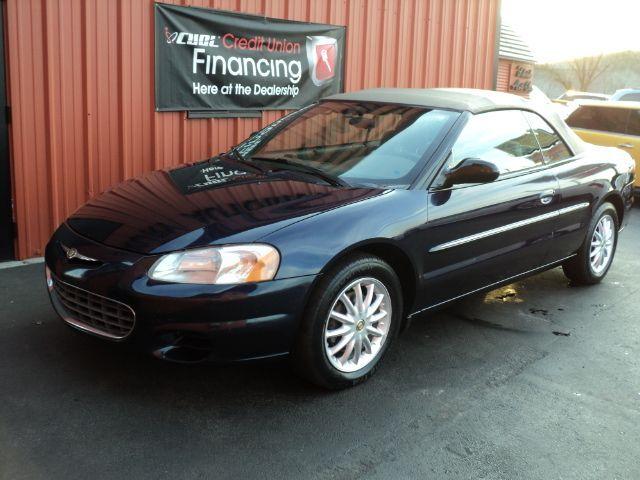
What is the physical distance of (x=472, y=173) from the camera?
3906mm

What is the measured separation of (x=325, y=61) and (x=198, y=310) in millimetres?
5284

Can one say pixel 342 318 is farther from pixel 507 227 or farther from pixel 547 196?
pixel 547 196

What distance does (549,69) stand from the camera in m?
43.1

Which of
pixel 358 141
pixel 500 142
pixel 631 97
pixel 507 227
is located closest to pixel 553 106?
pixel 500 142

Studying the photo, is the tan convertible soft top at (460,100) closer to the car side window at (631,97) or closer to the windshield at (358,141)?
the windshield at (358,141)

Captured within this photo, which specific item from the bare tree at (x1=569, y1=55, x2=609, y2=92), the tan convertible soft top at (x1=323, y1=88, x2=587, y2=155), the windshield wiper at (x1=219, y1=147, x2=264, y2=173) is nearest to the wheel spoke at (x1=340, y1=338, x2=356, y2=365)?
the windshield wiper at (x1=219, y1=147, x2=264, y2=173)

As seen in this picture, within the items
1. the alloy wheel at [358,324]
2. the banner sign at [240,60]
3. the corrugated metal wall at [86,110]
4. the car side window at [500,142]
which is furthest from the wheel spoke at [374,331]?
the banner sign at [240,60]

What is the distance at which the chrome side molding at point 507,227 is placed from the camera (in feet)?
12.9

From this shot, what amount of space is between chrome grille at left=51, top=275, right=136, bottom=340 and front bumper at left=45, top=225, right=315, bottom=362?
0.04 m

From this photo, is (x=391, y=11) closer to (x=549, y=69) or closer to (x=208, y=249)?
(x=208, y=249)

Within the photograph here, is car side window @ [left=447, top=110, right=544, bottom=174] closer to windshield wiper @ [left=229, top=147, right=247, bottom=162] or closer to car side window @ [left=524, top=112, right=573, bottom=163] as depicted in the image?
car side window @ [left=524, top=112, right=573, bottom=163]

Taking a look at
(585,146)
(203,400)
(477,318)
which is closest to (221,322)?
(203,400)

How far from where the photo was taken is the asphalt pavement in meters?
2.96

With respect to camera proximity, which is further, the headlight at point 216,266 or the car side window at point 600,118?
the car side window at point 600,118
